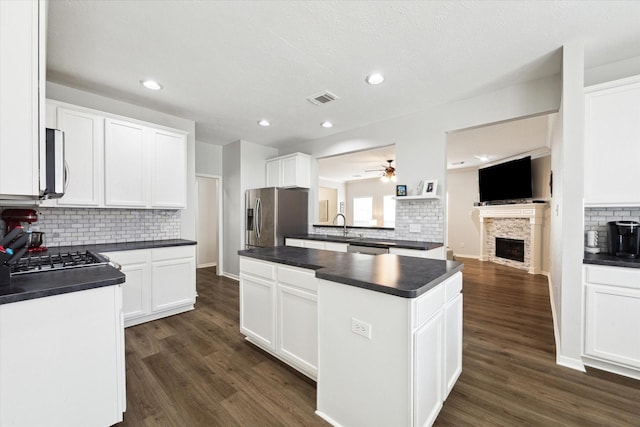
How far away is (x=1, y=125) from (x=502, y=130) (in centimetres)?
569

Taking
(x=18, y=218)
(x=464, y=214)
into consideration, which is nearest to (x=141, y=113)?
(x=18, y=218)

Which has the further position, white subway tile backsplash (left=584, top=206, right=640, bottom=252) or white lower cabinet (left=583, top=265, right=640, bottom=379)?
white subway tile backsplash (left=584, top=206, right=640, bottom=252)

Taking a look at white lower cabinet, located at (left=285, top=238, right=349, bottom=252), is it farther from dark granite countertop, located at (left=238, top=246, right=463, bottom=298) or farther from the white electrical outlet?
the white electrical outlet

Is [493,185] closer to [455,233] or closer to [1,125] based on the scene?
[455,233]

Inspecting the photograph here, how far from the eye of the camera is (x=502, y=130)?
177 inches

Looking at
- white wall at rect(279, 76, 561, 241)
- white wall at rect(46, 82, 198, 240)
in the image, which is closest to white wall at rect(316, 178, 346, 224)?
white wall at rect(279, 76, 561, 241)

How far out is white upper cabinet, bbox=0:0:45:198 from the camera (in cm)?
105

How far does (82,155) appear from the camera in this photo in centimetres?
276

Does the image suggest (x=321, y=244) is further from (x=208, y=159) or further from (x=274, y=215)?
(x=208, y=159)

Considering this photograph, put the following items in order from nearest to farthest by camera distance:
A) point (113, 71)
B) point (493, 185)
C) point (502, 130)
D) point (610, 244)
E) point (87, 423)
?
point (87, 423) < point (610, 244) < point (113, 71) < point (502, 130) < point (493, 185)

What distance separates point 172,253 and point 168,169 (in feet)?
3.56

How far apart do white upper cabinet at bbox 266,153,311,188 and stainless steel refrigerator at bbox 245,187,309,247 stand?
0.20 metres

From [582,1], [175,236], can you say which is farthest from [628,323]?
[175,236]

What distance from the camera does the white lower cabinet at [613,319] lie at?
6.42 ft
